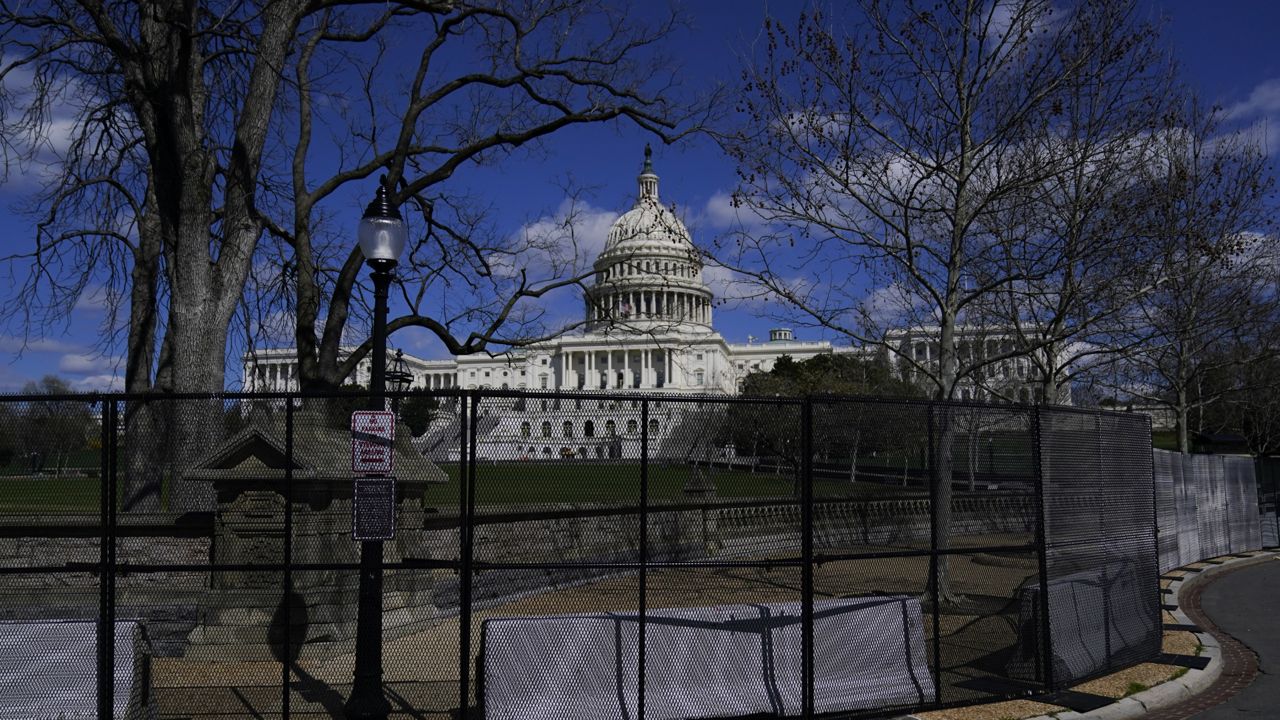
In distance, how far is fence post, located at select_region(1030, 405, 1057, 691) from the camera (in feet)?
29.6

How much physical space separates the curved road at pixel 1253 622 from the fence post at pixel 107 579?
8970 mm

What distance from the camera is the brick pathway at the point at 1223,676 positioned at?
29.0 feet

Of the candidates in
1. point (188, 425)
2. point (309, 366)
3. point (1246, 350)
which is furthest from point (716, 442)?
point (1246, 350)

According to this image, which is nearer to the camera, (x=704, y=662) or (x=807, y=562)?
(x=807, y=562)

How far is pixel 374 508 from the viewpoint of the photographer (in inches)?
282

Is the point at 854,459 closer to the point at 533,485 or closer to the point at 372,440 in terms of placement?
the point at 533,485

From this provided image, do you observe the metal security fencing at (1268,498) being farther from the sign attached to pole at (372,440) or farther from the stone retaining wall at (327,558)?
the sign attached to pole at (372,440)

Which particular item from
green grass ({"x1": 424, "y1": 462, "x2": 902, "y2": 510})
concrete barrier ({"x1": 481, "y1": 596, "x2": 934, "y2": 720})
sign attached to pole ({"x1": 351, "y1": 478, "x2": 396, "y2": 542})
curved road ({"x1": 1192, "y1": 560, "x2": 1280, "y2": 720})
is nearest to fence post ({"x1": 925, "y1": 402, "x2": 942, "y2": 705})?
concrete barrier ({"x1": 481, "y1": 596, "x2": 934, "y2": 720})

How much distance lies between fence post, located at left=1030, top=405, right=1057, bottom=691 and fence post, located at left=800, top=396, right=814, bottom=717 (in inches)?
103

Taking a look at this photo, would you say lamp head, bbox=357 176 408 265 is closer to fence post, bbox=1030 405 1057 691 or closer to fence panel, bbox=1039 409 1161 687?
fence post, bbox=1030 405 1057 691

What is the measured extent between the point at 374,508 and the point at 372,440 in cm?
50

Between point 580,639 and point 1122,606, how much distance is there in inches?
243

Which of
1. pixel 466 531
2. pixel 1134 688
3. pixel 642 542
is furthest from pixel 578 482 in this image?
pixel 1134 688

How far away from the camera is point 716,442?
8688 millimetres
